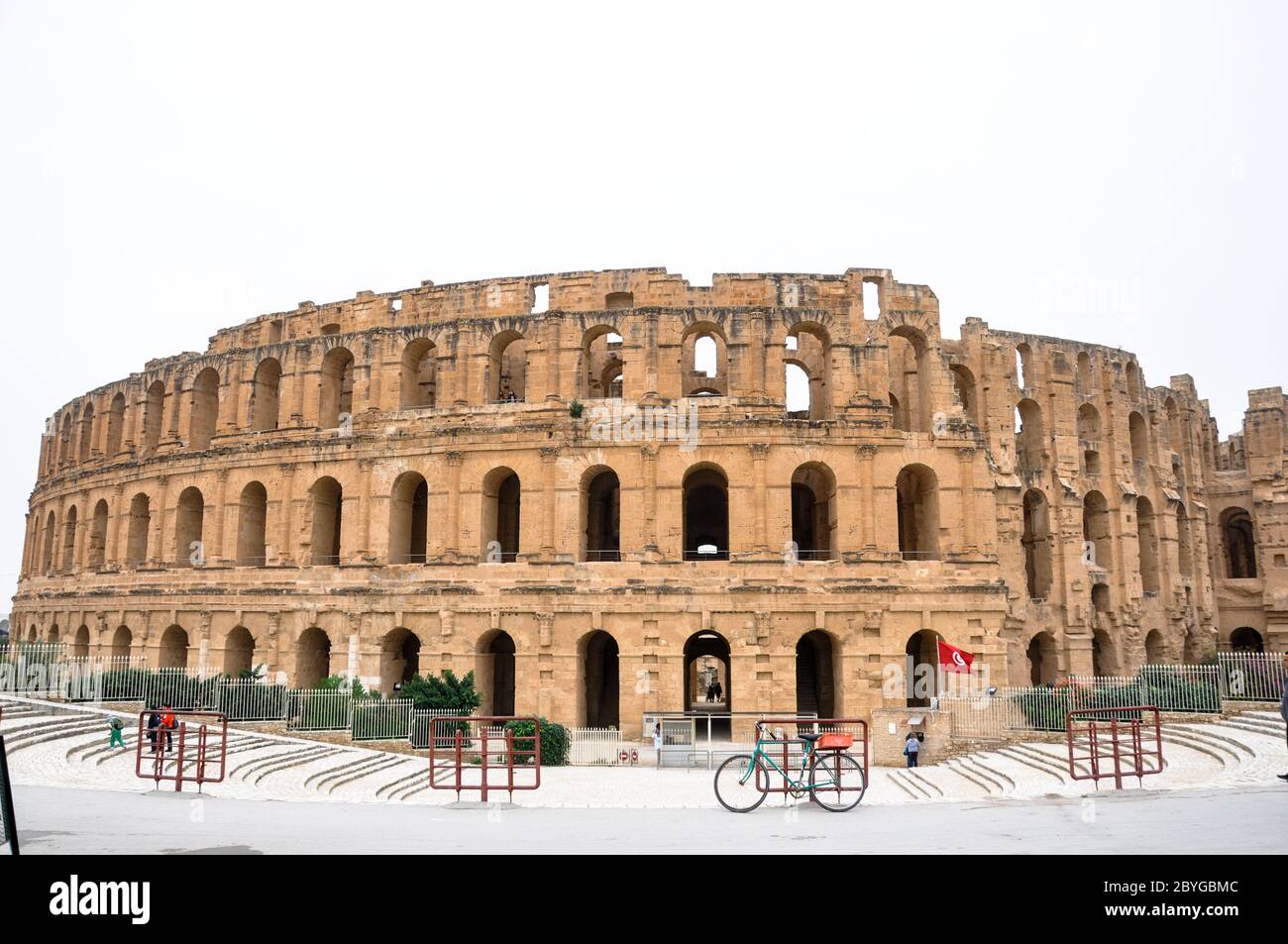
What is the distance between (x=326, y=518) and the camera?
32531 millimetres

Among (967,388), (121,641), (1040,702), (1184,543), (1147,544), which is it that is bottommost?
(1040,702)

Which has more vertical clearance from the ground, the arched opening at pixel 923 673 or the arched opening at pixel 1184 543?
the arched opening at pixel 1184 543

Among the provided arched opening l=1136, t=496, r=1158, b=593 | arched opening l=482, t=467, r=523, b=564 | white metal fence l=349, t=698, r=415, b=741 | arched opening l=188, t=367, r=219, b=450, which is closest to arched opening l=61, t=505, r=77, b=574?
arched opening l=188, t=367, r=219, b=450

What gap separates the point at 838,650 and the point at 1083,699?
6.74 meters

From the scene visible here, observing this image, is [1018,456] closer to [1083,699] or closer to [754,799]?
[1083,699]

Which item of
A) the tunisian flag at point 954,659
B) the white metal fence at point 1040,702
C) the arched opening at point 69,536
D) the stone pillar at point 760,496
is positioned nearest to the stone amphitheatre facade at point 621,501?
the stone pillar at point 760,496

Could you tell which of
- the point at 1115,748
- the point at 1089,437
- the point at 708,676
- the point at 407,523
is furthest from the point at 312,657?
the point at 1089,437

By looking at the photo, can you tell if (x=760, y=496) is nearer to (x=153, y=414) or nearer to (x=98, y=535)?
(x=153, y=414)

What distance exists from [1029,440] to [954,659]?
48.7 ft

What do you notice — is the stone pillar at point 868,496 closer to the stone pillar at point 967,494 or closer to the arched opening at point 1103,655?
the stone pillar at point 967,494

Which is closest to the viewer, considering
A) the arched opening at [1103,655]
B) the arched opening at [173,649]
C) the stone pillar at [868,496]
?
the stone pillar at [868,496]

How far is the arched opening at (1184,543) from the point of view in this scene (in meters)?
41.4

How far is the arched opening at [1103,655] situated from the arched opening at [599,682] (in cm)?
1873
